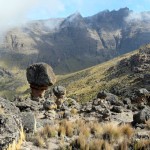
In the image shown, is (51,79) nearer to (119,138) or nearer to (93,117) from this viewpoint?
(93,117)

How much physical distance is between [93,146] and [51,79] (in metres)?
28.1

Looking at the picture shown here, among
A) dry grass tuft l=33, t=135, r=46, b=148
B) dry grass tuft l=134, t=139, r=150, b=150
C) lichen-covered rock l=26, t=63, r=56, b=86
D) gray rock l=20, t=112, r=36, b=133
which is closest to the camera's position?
dry grass tuft l=134, t=139, r=150, b=150

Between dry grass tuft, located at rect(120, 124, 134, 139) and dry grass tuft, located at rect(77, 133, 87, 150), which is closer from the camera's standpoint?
dry grass tuft, located at rect(77, 133, 87, 150)

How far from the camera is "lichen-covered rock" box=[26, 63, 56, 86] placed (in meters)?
43.6

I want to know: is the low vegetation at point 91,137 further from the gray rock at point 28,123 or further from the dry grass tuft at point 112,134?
the gray rock at point 28,123

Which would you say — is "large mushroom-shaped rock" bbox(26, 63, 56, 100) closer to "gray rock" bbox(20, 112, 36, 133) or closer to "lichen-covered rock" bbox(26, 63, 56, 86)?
"lichen-covered rock" bbox(26, 63, 56, 86)

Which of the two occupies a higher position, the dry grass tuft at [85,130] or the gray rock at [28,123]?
the gray rock at [28,123]

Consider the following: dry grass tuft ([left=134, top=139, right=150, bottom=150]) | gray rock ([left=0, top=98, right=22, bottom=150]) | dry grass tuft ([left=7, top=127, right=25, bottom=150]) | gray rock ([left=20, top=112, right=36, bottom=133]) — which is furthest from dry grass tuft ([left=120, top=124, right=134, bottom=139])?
gray rock ([left=0, top=98, right=22, bottom=150])

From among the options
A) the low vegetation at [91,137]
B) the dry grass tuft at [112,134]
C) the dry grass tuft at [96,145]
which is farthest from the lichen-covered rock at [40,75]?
the dry grass tuft at [96,145]

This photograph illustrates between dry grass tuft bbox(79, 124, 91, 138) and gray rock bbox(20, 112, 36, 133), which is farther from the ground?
gray rock bbox(20, 112, 36, 133)

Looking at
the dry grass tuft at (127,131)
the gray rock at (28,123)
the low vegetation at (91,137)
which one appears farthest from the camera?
the gray rock at (28,123)

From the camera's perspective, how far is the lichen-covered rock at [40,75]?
143 feet

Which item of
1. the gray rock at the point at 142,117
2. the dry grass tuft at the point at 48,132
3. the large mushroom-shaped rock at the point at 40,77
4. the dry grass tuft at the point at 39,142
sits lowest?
the dry grass tuft at the point at 39,142

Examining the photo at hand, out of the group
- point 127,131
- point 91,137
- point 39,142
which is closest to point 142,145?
point 127,131
